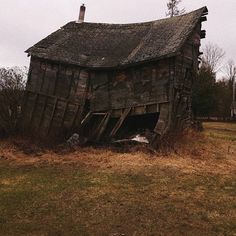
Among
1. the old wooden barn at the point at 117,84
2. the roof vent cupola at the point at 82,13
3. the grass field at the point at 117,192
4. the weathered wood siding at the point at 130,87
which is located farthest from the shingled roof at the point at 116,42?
the grass field at the point at 117,192

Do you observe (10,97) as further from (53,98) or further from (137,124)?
(137,124)

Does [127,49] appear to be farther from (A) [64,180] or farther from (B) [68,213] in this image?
(B) [68,213]

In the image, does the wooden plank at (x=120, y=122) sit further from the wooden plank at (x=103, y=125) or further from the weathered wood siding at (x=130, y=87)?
the wooden plank at (x=103, y=125)

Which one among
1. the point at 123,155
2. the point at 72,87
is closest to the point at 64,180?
the point at 123,155

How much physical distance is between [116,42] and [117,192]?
13702 mm

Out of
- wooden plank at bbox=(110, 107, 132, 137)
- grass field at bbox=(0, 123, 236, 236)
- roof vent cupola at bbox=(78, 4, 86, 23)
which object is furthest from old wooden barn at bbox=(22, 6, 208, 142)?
roof vent cupola at bbox=(78, 4, 86, 23)

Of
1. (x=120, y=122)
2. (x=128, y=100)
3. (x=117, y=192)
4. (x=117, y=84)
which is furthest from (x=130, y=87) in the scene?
(x=117, y=192)

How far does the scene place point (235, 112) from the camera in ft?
189

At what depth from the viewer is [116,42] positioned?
2538 centimetres

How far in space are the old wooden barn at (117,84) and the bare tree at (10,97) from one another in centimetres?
62

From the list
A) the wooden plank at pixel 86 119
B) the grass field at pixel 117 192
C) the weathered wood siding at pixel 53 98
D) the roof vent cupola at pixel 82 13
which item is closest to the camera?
the grass field at pixel 117 192

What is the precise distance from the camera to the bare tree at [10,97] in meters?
23.5

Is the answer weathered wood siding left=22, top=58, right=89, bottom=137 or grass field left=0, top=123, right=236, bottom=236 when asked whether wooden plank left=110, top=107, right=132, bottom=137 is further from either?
weathered wood siding left=22, top=58, right=89, bottom=137

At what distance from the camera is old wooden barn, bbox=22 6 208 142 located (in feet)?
69.7
